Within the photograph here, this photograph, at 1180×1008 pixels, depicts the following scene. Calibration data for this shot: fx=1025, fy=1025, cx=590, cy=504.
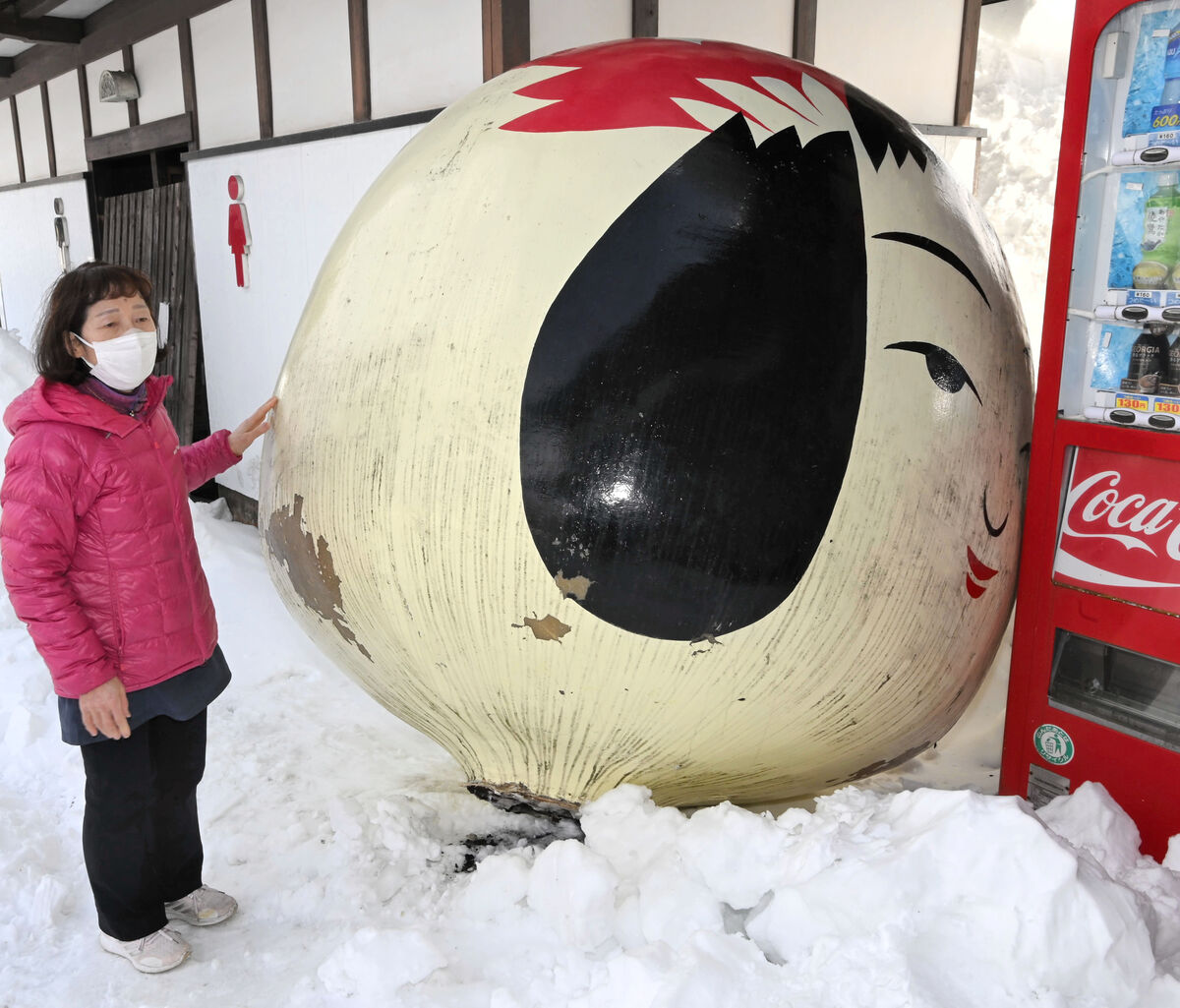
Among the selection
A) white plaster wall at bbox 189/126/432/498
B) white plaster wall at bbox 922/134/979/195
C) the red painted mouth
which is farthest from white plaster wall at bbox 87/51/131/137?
the red painted mouth

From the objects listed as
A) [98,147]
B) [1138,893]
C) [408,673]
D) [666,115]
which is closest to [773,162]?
[666,115]

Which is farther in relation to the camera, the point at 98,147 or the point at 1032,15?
the point at 1032,15

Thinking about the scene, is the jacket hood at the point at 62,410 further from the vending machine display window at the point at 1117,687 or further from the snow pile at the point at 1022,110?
the snow pile at the point at 1022,110

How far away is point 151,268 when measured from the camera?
653 centimetres

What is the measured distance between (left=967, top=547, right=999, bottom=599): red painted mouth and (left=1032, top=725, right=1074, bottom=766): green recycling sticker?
447 millimetres

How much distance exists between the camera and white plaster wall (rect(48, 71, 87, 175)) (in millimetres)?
7719

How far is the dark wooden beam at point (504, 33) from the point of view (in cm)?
341

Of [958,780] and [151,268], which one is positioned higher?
[151,268]

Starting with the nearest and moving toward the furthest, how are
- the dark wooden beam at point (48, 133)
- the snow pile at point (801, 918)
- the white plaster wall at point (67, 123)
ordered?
the snow pile at point (801, 918) < the white plaster wall at point (67, 123) < the dark wooden beam at point (48, 133)

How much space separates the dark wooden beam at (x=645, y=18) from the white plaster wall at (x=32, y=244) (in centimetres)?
547

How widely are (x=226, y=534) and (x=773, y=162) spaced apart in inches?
142

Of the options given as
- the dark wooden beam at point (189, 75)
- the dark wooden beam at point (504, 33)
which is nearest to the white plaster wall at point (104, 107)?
the dark wooden beam at point (189, 75)

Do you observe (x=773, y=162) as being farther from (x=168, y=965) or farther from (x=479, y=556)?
(x=168, y=965)

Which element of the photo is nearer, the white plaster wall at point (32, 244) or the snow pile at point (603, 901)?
the snow pile at point (603, 901)
